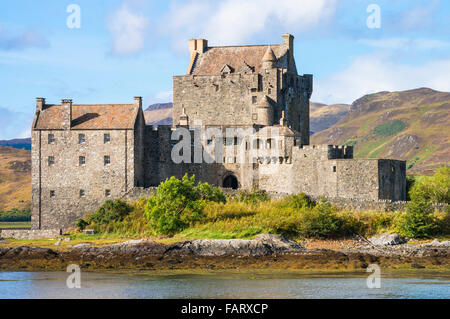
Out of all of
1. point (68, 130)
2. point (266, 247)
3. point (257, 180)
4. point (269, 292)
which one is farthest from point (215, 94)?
point (269, 292)

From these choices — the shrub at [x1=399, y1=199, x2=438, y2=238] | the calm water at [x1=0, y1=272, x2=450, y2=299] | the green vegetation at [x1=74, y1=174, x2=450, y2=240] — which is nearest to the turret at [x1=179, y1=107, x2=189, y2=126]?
the green vegetation at [x1=74, y1=174, x2=450, y2=240]

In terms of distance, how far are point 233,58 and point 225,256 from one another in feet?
100

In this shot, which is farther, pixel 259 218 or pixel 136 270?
pixel 259 218

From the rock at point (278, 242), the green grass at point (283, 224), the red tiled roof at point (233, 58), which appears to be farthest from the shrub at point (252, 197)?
the red tiled roof at point (233, 58)

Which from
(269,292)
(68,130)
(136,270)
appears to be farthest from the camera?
(68,130)

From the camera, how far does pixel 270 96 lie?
6988cm

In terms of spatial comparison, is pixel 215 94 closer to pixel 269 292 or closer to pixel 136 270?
pixel 136 270

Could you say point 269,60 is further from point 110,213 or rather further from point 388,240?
point 388,240

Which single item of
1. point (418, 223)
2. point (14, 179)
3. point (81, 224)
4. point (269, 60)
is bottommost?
point (81, 224)

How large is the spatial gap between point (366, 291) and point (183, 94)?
1496 inches

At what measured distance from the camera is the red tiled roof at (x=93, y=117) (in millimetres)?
62250

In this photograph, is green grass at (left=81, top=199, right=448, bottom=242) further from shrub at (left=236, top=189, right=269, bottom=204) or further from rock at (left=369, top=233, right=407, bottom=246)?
shrub at (left=236, top=189, right=269, bottom=204)

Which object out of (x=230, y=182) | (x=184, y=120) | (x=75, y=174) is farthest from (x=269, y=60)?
(x=75, y=174)

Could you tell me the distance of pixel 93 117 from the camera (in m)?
63.1
